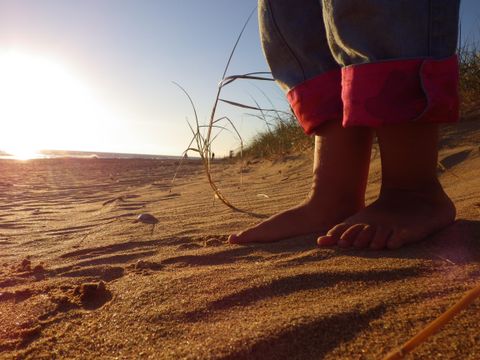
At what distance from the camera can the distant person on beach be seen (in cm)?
103

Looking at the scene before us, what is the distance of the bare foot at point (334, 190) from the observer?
1293mm

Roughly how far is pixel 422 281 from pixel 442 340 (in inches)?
8.4

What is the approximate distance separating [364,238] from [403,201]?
20 centimetres

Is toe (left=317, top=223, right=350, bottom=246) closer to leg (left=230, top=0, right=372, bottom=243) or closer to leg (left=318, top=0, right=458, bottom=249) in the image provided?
leg (left=318, top=0, right=458, bottom=249)

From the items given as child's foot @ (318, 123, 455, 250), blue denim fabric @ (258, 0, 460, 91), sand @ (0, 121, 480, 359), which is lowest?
sand @ (0, 121, 480, 359)

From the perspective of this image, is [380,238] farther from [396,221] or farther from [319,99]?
[319,99]

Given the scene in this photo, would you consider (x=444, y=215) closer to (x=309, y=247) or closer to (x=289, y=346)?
(x=309, y=247)

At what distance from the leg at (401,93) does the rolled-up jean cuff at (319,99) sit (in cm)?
18

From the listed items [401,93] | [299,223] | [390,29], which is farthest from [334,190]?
[390,29]

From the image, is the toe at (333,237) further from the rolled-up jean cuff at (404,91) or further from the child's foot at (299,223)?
the rolled-up jean cuff at (404,91)

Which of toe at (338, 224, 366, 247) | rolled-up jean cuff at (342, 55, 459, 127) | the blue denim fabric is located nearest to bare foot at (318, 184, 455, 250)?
toe at (338, 224, 366, 247)

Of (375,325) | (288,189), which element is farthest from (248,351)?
(288,189)

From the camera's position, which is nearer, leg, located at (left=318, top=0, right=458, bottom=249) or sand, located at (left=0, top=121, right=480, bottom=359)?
sand, located at (left=0, top=121, right=480, bottom=359)

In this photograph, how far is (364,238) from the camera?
3.50 ft
